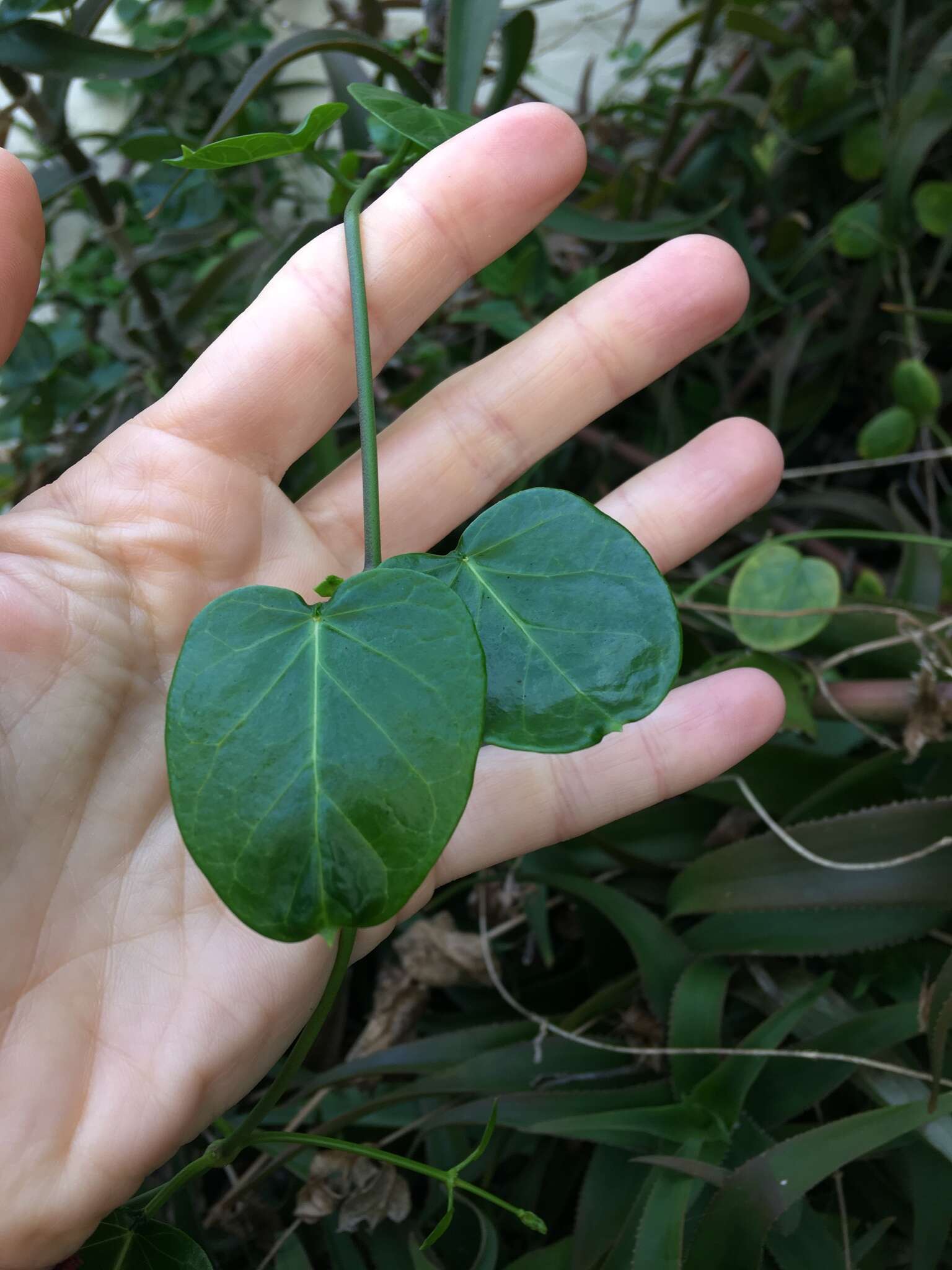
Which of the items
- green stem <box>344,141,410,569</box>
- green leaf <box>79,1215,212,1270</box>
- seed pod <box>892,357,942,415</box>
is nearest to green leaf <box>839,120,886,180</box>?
seed pod <box>892,357,942,415</box>

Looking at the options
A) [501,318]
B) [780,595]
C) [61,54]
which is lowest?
[780,595]

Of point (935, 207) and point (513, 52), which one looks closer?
point (513, 52)

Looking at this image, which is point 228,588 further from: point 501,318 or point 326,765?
point 501,318

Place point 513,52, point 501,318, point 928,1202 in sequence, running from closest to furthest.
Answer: point 928,1202 → point 513,52 → point 501,318

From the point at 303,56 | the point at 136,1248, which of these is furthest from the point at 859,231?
the point at 136,1248

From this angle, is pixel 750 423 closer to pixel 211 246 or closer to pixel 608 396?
pixel 608 396

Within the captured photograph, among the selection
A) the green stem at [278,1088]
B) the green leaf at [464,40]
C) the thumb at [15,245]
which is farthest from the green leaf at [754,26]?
the green stem at [278,1088]

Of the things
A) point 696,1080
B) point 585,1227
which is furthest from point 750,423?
point 585,1227
